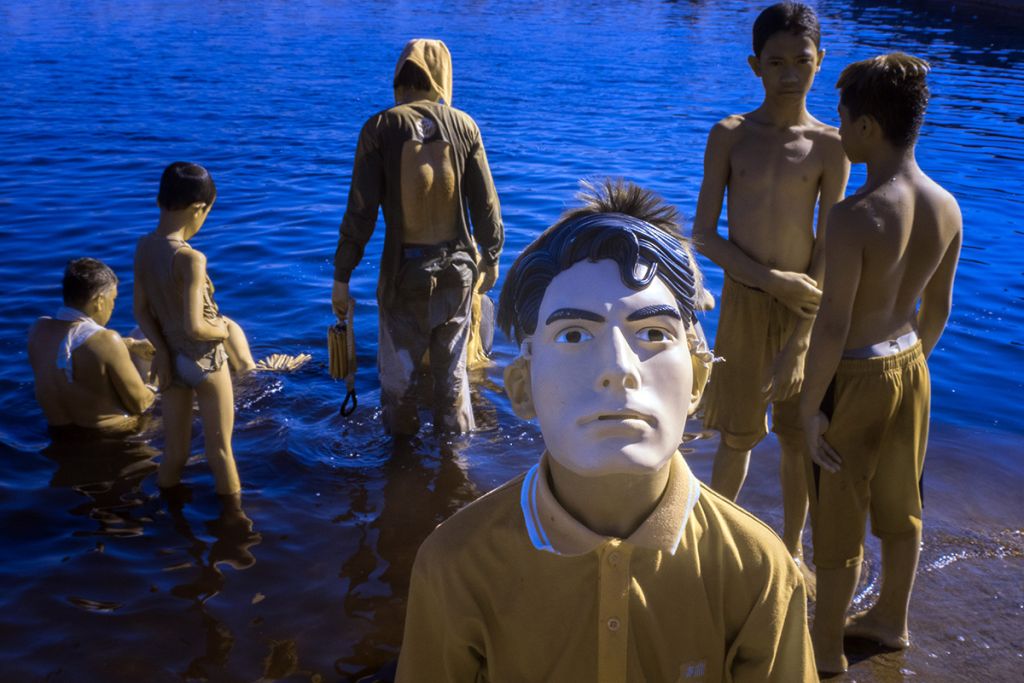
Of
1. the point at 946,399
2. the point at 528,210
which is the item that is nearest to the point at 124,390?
the point at 946,399

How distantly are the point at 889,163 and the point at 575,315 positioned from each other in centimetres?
190

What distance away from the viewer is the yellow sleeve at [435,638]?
85.9 inches

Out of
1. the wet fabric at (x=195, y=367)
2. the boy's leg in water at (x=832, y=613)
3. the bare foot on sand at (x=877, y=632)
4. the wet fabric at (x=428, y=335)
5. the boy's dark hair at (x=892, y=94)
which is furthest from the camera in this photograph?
the wet fabric at (x=428, y=335)

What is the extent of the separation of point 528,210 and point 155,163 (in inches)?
223

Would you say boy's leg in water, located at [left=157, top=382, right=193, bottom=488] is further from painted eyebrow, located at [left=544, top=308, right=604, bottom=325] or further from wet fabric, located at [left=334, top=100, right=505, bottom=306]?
painted eyebrow, located at [left=544, top=308, right=604, bottom=325]

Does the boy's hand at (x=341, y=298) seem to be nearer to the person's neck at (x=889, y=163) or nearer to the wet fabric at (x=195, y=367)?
the wet fabric at (x=195, y=367)

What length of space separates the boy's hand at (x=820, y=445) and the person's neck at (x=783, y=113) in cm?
139

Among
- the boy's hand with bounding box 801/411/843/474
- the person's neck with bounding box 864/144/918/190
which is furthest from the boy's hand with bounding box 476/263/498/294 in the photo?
the person's neck with bounding box 864/144/918/190

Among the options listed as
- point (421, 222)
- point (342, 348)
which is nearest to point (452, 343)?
point (342, 348)

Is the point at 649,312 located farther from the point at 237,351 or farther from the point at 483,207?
the point at 237,351

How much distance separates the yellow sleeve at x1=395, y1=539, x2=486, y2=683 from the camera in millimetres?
2182

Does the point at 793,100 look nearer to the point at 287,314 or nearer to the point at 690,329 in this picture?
the point at 690,329

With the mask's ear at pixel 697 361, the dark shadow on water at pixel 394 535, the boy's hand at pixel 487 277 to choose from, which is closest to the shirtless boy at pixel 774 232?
the dark shadow on water at pixel 394 535

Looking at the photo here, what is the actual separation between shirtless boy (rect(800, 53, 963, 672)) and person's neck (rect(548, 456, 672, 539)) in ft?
5.35
